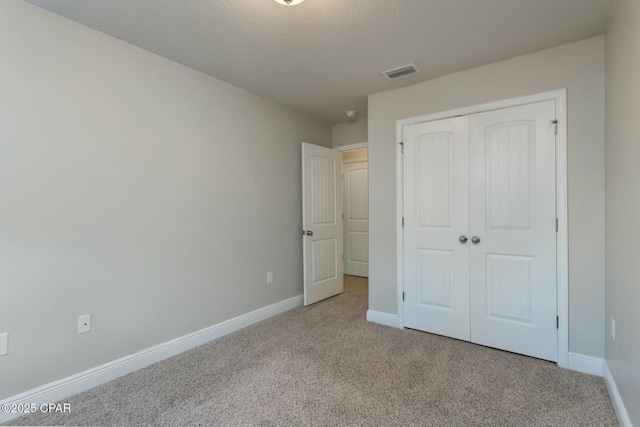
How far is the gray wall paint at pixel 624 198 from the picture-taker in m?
1.42

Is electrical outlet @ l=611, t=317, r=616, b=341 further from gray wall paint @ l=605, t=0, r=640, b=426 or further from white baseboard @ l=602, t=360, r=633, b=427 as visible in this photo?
white baseboard @ l=602, t=360, r=633, b=427

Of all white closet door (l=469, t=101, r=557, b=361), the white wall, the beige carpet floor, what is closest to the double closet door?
white closet door (l=469, t=101, r=557, b=361)

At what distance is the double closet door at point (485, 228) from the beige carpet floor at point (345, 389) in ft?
0.81

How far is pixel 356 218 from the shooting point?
18.0ft

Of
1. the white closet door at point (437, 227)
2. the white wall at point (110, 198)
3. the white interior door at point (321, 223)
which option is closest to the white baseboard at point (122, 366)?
the white wall at point (110, 198)

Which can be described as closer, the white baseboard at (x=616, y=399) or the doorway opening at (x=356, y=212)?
the white baseboard at (x=616, y=399)

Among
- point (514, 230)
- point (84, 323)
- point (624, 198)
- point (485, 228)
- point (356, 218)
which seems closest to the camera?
point (624, 198)

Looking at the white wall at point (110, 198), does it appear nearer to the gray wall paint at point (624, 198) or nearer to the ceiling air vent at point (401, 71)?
the ceiling air vent at point (401, 71)

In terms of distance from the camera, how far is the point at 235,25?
200 centimetres

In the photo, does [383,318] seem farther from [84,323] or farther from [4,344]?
[4,344]

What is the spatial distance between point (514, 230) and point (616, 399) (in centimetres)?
118

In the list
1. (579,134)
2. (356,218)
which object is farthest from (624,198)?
(356,218)

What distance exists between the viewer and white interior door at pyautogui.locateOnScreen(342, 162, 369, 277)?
5391 millimetres

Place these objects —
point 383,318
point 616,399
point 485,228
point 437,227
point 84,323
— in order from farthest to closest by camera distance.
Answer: point 383,318 < point 437,227 < point 485,228 < point 84,323 < point 616,399
